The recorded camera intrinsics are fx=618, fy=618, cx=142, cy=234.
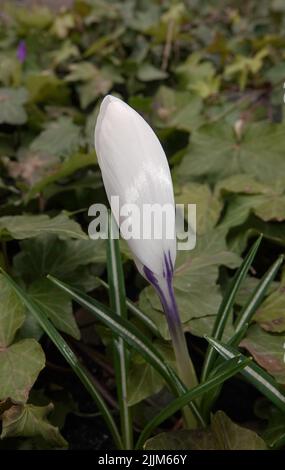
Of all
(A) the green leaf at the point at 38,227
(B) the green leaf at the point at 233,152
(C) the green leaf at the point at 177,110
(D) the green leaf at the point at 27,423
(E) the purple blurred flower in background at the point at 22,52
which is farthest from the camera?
(E) the purple blurred flower in background at the point at 22,52

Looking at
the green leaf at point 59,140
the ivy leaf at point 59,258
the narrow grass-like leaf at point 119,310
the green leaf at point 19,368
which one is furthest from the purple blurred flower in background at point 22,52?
the green leaf at point 19,368

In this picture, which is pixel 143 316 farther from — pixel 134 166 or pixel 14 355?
pixel 134 166

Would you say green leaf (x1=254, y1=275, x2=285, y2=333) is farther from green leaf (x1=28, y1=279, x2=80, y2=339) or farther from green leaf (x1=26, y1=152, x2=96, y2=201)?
green leaf (x1=26, y1=152, x2=96, y2=201)

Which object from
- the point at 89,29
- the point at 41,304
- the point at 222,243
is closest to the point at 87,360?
the point at 41,304

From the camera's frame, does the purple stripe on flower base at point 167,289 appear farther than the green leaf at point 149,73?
No

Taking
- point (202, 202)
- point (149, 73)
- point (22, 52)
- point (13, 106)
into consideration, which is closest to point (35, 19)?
point (22, 52)

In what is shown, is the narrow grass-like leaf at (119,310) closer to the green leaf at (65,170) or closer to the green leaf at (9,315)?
the green leaf at (9,315)
